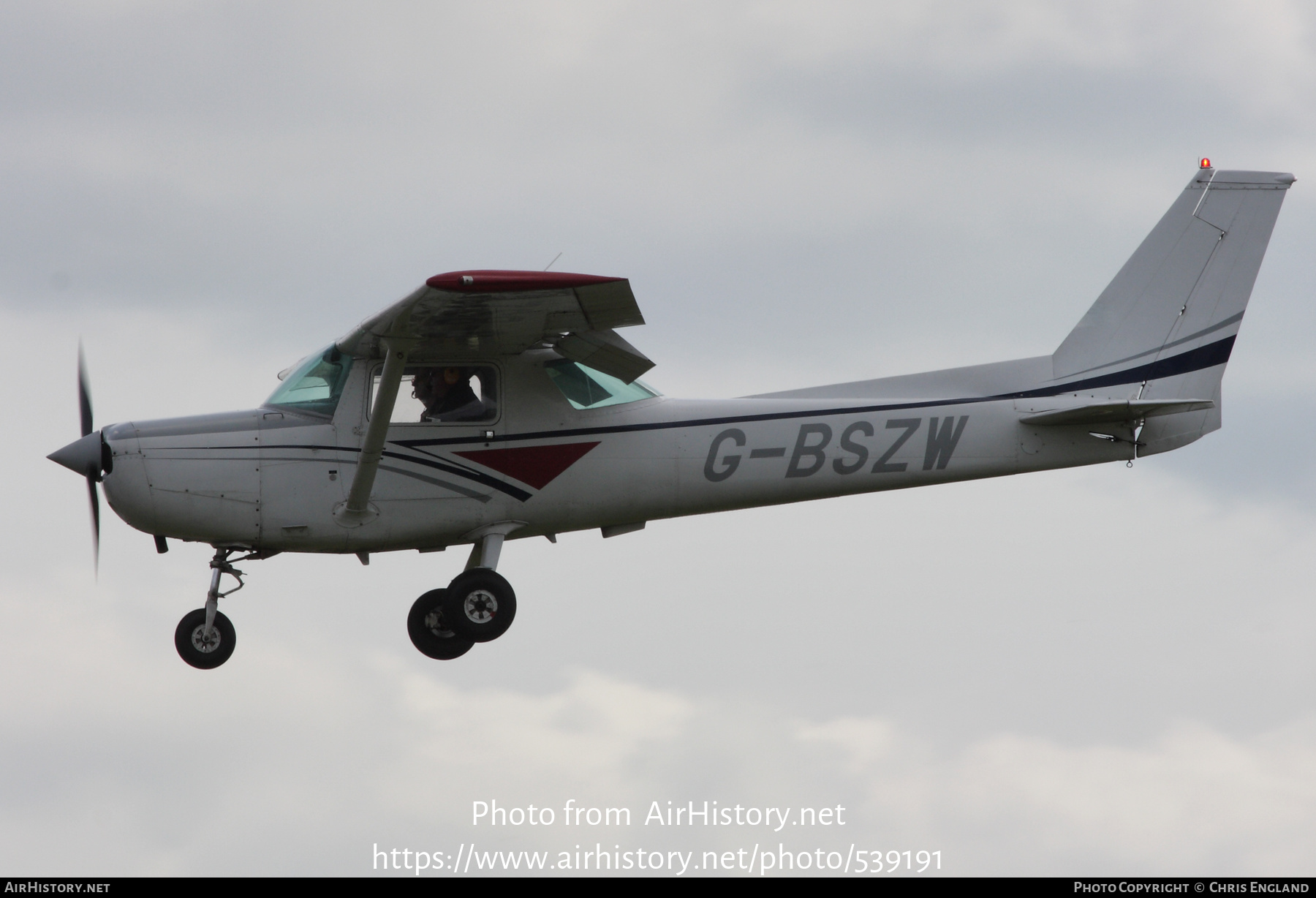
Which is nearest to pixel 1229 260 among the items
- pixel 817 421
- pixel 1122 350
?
pixel 1122 350

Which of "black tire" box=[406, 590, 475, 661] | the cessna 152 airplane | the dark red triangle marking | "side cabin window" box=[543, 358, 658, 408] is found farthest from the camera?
"black tire" box=[406, 590, 475, 661]

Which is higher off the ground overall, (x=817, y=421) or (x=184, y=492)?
(x=817, y=421)

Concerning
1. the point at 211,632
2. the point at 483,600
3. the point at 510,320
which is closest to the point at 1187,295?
the point at 510,320

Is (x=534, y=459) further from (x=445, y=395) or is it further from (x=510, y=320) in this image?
(x=510, y=320)

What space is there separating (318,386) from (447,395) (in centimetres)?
111

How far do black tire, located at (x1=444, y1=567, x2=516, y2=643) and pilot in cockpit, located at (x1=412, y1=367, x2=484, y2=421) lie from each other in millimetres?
1360

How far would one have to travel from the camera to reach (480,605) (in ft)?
46.3

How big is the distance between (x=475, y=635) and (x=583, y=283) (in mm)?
3637

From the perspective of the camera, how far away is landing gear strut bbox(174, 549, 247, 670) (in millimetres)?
14000

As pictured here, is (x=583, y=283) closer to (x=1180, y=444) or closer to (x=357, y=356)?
(x=357, y=356)

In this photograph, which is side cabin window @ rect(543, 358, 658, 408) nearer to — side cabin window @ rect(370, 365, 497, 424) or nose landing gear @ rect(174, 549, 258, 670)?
side cabin window @ rect(370, 365, 497, 424)

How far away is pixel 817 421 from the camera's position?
1470cm

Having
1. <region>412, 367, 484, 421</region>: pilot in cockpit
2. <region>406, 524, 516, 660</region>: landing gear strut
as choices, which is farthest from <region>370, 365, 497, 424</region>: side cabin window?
<region>406, 524, 516, 660</region>: landing gear strut

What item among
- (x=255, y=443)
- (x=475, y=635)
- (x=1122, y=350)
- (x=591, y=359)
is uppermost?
(x=1122, y=350)
